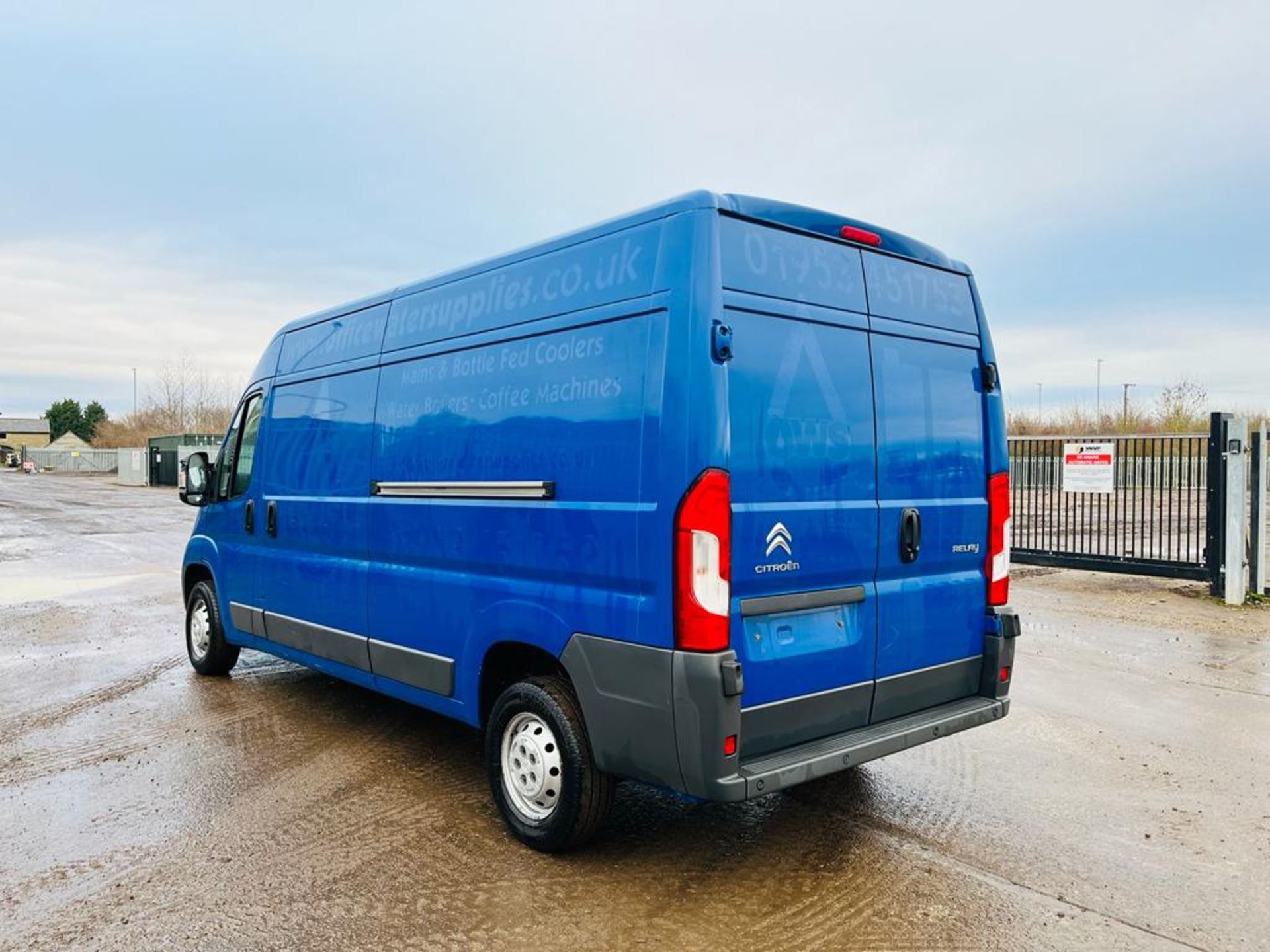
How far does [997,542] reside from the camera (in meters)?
4.46

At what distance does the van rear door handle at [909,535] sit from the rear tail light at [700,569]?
113 cm

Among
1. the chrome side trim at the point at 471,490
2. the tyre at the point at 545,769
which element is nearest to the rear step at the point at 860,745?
the tyre at the point at 545,769

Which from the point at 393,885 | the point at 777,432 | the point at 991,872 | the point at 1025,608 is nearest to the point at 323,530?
the point at 393,885

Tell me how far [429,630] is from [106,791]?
76.2 inches

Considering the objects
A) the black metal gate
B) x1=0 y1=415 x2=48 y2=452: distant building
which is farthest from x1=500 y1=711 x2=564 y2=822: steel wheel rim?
x1=0 y1=415 x2=48 y2=452: distant building

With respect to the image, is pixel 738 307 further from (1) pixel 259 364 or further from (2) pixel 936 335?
(1) pixel 259 364

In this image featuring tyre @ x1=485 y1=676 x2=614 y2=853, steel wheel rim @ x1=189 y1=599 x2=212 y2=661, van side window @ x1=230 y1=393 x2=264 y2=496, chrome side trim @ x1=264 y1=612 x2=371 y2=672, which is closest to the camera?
tyre @ x1=485 y1=676 x2=614 y2=853

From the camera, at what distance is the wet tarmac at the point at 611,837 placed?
328cm

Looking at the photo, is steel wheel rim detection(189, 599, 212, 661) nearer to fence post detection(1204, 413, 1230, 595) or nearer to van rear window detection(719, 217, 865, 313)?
van rear window detection(719, 217, 865, 313)

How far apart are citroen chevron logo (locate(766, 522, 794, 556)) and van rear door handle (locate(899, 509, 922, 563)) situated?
72 centimetres

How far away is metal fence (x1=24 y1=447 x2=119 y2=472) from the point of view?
8006cm

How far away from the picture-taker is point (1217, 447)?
32.7 ft

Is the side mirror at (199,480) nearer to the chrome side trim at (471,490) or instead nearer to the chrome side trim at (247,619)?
the chrome side trim at (247,619)

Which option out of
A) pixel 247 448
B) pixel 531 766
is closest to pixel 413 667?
pixel 531 766
